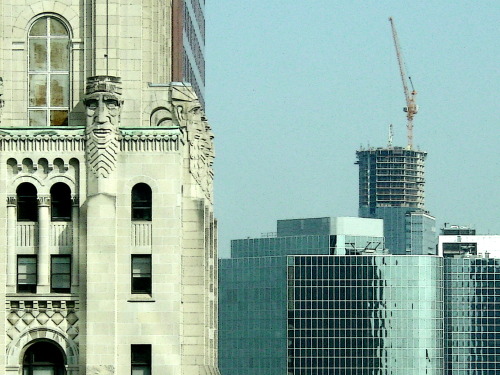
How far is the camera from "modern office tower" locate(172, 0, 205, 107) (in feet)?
414

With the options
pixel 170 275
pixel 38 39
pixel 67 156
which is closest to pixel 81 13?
pixel 38 39

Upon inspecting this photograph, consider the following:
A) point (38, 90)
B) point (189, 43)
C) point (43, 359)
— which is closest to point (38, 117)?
point (38, 90)

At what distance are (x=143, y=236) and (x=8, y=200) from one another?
8.49 metres

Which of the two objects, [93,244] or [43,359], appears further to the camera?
[43,359]

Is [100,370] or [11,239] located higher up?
[11,239]

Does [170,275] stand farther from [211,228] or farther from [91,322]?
[211,228]

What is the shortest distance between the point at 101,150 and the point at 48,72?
8.75 metres

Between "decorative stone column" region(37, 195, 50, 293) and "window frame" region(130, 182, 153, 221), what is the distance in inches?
206

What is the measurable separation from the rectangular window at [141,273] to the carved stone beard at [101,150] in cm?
557

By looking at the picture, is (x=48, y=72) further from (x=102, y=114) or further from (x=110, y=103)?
(x=102, y=114)

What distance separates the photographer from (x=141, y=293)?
4587 inches

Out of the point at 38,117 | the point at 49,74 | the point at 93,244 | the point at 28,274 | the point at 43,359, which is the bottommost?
the point at 43,359

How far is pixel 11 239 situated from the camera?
11644 cm

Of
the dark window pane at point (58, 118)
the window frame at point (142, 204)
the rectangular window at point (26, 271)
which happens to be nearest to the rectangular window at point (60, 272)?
the rectangular window at point (26, 271)
